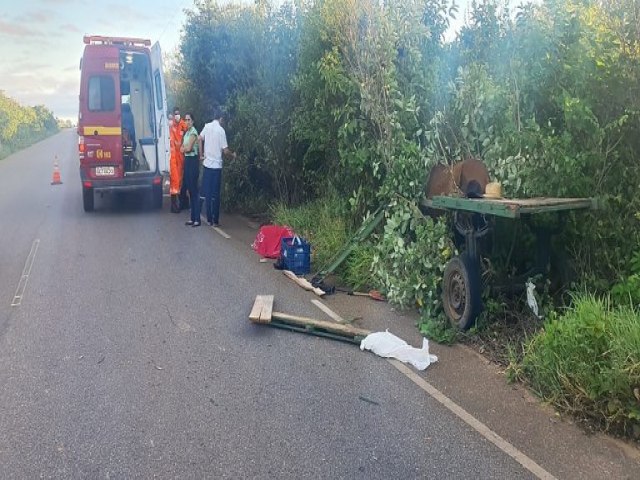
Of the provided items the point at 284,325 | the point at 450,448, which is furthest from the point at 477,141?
Result: the point at 450,448

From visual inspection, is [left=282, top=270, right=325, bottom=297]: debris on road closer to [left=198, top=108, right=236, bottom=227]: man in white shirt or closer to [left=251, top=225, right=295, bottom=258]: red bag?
[left=251, top=225, right=295, bottom=258]: red bag

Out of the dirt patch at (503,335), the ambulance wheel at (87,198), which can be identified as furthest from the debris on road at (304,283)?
the ambulance wheel at (87,198)

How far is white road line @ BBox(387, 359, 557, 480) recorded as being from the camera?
139 inches

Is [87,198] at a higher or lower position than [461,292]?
lower

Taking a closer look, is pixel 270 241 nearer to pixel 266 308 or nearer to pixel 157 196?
pixel 266 308

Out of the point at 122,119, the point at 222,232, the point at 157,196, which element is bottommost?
the point at 222,232

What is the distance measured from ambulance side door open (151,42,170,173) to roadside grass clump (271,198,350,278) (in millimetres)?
3171

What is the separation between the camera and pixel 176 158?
13.1 meters

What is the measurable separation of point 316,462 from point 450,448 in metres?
0.81

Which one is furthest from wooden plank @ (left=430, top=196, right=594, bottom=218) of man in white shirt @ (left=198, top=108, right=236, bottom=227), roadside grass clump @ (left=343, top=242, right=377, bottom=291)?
man in white shirt @ (left=198, top=108, right=236, bottom=227)

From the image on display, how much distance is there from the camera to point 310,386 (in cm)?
463

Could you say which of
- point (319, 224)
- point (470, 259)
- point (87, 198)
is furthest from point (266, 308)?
point (87, 198)

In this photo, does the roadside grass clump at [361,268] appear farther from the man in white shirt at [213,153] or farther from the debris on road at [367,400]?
the man in white shirt at [213,153]

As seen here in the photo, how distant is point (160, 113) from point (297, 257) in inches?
260
